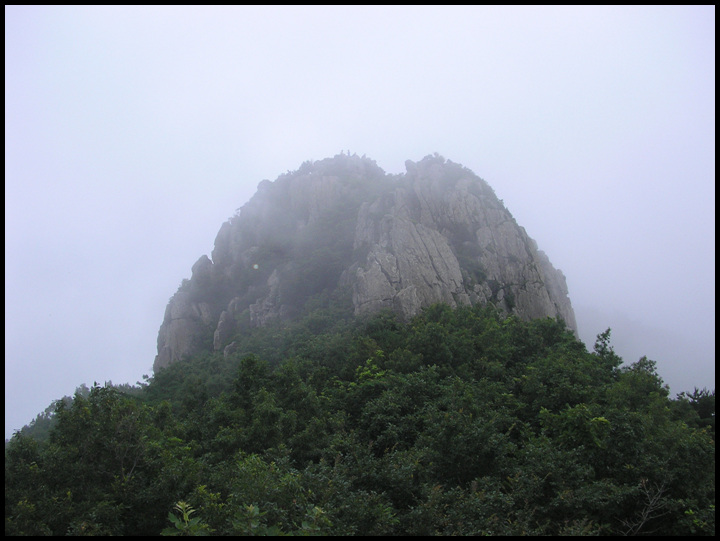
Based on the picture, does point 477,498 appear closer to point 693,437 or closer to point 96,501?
point 693,437

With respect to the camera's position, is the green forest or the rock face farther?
the rock face

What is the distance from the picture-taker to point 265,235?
50.2m

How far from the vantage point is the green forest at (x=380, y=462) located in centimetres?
886

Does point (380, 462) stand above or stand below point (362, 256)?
below

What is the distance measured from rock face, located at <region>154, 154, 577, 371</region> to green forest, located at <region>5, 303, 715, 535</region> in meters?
14.7

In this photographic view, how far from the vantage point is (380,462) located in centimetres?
1256

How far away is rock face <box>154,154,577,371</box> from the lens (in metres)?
37.2

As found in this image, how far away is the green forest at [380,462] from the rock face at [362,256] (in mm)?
14684

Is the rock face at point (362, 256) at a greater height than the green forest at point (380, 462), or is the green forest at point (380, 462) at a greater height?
the rock face at point (362, 256)

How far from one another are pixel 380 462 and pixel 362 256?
29.2 meters

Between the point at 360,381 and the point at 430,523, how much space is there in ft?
45.6

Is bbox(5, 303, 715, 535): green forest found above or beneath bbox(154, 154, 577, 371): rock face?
beneath

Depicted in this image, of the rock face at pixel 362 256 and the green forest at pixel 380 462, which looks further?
the rock face at pixel 362 256

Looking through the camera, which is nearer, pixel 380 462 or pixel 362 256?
pixel 380 462
